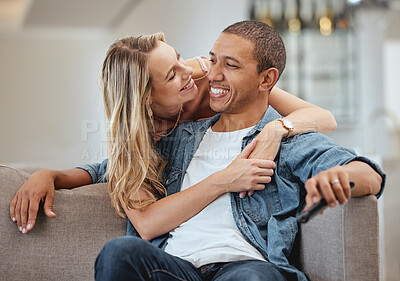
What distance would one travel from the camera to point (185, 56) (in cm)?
373

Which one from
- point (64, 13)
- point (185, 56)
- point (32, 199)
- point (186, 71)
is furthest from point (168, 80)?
point (64, 13)

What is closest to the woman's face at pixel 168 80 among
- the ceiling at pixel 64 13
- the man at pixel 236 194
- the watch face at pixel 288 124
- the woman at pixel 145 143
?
the woman at pixel 145 143

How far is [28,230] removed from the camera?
1.51 m

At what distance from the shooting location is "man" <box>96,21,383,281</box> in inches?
46.9

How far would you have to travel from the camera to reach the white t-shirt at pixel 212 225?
1352mm

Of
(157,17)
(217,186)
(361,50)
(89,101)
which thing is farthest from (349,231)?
(89,101)

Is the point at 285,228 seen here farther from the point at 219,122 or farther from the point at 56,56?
the point at 56,56

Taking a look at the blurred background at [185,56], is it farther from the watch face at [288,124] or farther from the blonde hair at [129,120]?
the watch face at [288,124]

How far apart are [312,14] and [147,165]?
3.47 meters

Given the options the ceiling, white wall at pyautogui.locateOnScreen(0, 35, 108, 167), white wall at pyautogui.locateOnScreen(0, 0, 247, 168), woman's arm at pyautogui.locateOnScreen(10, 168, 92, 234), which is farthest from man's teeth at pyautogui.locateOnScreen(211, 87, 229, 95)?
white wall at pyautogui.locateOnScreen(0, 35, 108, 167)

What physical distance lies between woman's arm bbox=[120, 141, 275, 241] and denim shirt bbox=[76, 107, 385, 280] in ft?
0.16

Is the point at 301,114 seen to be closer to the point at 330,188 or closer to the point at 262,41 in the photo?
the point at 262,41

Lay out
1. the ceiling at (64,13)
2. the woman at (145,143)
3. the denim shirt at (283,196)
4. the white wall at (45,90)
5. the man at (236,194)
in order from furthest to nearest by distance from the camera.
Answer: the white wall at (45,90), the ceiling at (64,13), the woman at (145,143), the denim shirt at (283,196), the man at (236,194)

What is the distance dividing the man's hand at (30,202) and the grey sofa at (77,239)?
0.03 metres
